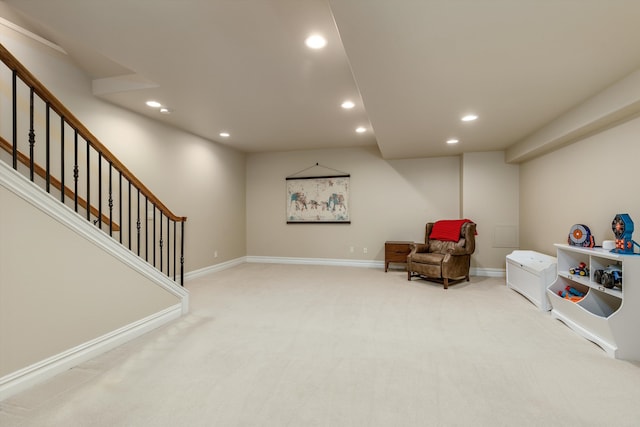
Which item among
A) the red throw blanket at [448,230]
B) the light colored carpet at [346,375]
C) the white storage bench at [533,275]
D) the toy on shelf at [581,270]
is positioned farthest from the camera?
the red throw blanket at [448,230]

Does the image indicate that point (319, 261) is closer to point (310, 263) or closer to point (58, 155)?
point (310, 263)

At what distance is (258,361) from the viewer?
2125 mm

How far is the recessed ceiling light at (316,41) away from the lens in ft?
7.33

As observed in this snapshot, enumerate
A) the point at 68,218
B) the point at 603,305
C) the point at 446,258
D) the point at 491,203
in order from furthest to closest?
1. the point at 491,203
2. the point at 446,258
3. the point at 603,305
4. the point at 68,218

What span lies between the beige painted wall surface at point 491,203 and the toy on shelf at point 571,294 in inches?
82.2

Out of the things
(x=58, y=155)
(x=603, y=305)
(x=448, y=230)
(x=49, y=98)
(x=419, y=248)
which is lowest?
(x=603, y=305)

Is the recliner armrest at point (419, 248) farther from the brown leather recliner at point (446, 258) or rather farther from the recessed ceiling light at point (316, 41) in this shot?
the recessed ceiling light at point (316, 41)

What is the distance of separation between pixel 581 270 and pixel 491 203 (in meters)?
2.46

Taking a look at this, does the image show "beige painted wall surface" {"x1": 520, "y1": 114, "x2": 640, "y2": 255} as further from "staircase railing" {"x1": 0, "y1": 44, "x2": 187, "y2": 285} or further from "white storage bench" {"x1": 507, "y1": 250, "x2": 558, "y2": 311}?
"staircase railing" {"x1": 0, "y1": 44, "x2": 187, "y2": 285}

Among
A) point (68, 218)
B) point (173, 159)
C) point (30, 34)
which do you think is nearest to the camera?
point (68, 218)

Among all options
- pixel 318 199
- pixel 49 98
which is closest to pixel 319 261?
pixel 318 199

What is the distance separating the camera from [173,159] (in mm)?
4559

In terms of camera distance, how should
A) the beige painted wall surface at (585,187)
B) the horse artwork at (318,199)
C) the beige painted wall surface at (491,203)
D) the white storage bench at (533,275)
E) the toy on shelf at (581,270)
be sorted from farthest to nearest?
the horse artwork at (318,199) < the beige painted wall surface at (491,203) < the white storage bench at (533,275) < the toy on shelf at (581,270) < the beige painted wall surface at (585,187)

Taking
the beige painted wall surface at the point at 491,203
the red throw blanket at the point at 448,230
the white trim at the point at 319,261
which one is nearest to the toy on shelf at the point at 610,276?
the red throw blanket at the point at 448,230
